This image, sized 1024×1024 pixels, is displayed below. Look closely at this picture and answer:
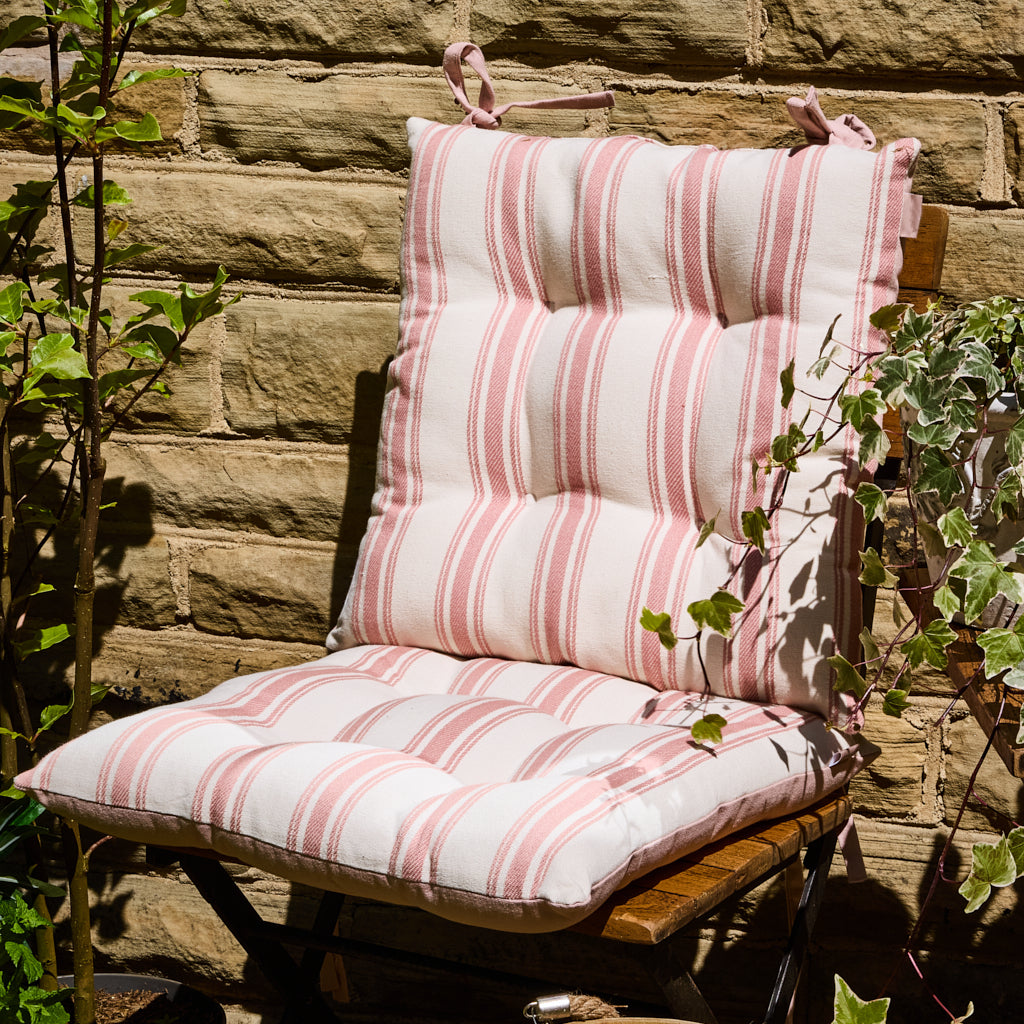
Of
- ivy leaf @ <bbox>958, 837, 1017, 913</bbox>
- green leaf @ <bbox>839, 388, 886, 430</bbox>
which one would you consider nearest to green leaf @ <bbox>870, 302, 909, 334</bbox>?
green leaf @ <bbox>839, 388, 886, 430</bbox>

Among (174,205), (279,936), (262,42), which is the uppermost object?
(262,42)

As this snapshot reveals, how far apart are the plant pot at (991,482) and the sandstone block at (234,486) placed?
2.90ft

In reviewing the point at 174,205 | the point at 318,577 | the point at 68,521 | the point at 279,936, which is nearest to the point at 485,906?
the point at 279,936

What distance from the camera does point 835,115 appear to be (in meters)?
1.36

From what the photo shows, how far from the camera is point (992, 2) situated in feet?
4.28

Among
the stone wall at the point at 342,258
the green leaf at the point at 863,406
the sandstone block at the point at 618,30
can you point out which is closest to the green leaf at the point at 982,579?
the green leaf at the point at 863,406

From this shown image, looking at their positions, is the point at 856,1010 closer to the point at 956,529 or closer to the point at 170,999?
the point at 956,529

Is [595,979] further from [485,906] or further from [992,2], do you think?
[992,2]

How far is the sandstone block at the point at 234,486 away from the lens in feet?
5.05

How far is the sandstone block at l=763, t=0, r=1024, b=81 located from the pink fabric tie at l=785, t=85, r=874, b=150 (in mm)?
230

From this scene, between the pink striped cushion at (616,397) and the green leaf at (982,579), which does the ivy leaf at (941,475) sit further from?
the pink striped cushion at (616,397)

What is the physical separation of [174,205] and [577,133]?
1.89 ft

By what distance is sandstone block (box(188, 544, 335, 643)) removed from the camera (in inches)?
60.8

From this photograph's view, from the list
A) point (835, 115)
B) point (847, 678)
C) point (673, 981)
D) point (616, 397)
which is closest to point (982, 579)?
point (847, 678)
